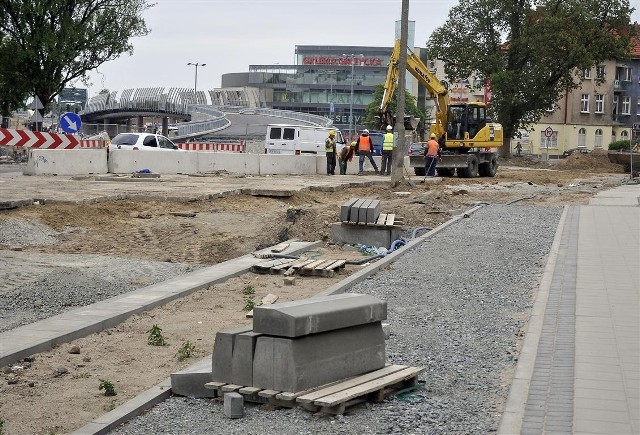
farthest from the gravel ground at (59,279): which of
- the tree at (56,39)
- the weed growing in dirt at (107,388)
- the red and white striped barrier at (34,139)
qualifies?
the tree at (56,39)

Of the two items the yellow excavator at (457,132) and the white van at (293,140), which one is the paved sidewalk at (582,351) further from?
the white van at (293,140)

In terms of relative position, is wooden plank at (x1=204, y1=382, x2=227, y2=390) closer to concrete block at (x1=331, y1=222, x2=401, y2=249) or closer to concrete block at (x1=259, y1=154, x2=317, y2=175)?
concrete block at (x1=331, y1=222, x2=401, y2=249)

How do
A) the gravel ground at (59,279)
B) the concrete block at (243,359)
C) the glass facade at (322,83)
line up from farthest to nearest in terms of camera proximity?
the glass facade at (322,83)
the gravel ground at (59,279)
the concrete block at (243,359)

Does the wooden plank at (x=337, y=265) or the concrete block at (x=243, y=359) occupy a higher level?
the concrete block at (x=243, y=359)

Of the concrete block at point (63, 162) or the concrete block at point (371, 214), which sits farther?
the concrete block at point (63, 162)

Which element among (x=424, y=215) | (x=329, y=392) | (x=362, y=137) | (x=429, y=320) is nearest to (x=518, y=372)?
(x=329, y=392)

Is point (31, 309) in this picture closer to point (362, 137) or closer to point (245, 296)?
point (245, 296)

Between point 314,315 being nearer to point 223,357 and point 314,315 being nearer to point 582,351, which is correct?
point 223,357

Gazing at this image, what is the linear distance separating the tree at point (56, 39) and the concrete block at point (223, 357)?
4785cm

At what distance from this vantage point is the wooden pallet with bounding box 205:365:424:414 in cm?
669

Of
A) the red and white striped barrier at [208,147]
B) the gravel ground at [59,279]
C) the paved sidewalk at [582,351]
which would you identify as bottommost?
the gravel ground at [59,279]

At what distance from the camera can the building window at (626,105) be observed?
10219 cm

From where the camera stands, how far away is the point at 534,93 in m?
66.0

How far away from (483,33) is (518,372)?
62.5 m
